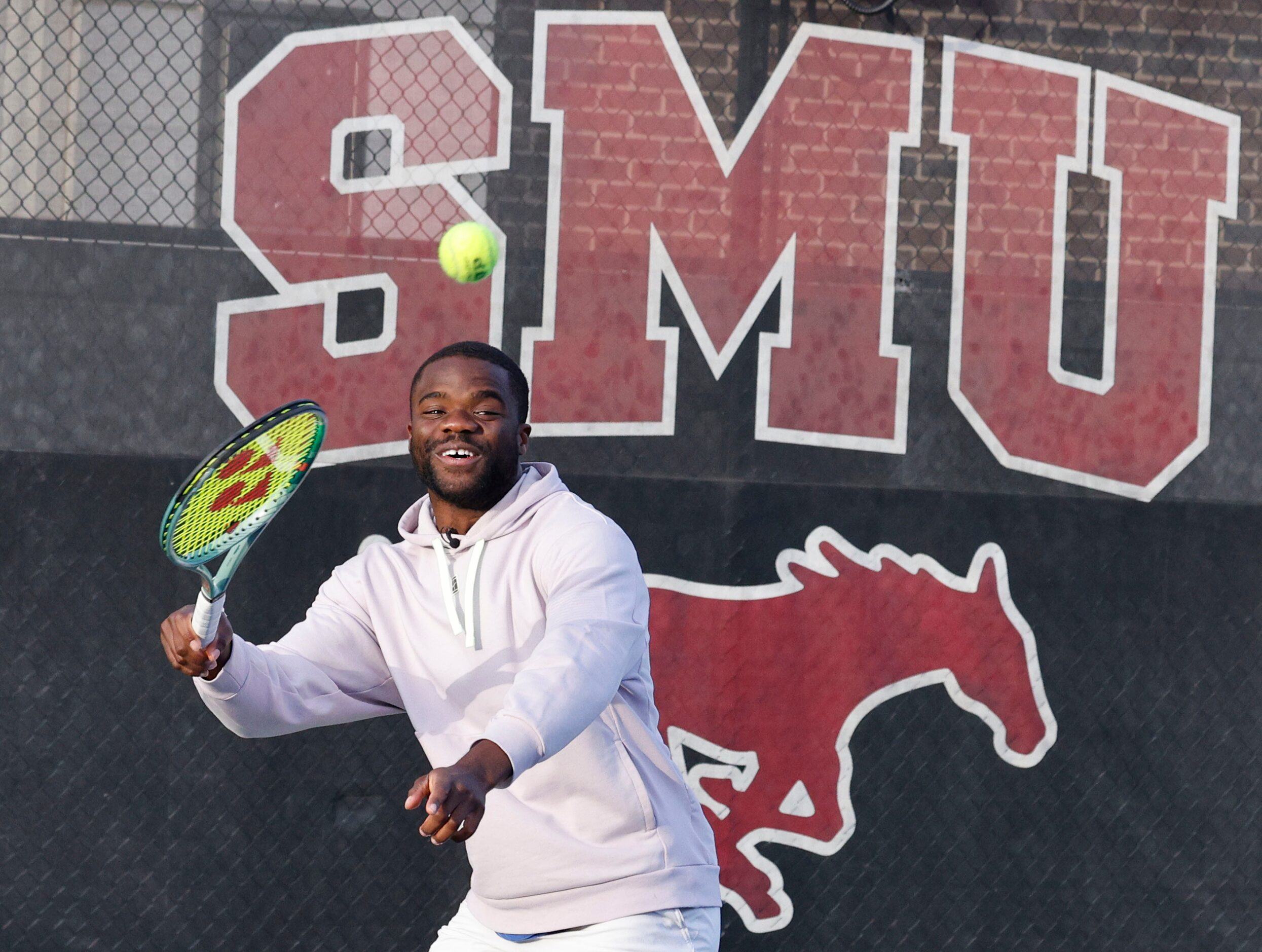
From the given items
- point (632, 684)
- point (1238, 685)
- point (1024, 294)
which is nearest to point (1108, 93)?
point (1024, 294)

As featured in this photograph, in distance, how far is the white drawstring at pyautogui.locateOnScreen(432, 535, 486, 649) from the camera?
8.18 feet

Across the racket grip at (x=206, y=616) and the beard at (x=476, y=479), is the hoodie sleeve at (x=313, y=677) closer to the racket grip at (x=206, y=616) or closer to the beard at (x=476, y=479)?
the racket grip at (x=206, y=616)

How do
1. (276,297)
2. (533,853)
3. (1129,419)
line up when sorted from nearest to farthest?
(533,853)
(276,297)
(1129,419)

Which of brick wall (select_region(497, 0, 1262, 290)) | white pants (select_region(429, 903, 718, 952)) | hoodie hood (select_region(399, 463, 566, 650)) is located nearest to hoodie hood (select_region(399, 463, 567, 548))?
hoodie hood (select_region(399, 463, 566, 650))

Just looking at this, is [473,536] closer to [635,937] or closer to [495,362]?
[495,362]

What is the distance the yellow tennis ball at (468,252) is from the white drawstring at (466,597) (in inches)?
63.3

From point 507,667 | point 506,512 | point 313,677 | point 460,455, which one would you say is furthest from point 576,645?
point 313,677

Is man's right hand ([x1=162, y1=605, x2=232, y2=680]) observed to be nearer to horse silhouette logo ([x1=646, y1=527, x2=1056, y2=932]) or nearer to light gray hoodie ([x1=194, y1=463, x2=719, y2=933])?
light gray hoodie ([x1=194, y1=463, x2=719, y2=933])

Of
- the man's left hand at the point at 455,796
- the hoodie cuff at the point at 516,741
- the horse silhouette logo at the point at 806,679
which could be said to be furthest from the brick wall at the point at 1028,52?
the man's left hand at the point at 455,796

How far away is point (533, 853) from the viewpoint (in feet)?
7.97

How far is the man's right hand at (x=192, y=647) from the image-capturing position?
7.61 feet

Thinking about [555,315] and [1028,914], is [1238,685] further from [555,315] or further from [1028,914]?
[555,315]

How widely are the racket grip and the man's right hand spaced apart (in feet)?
0.04

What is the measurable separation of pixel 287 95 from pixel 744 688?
7.60 ft
